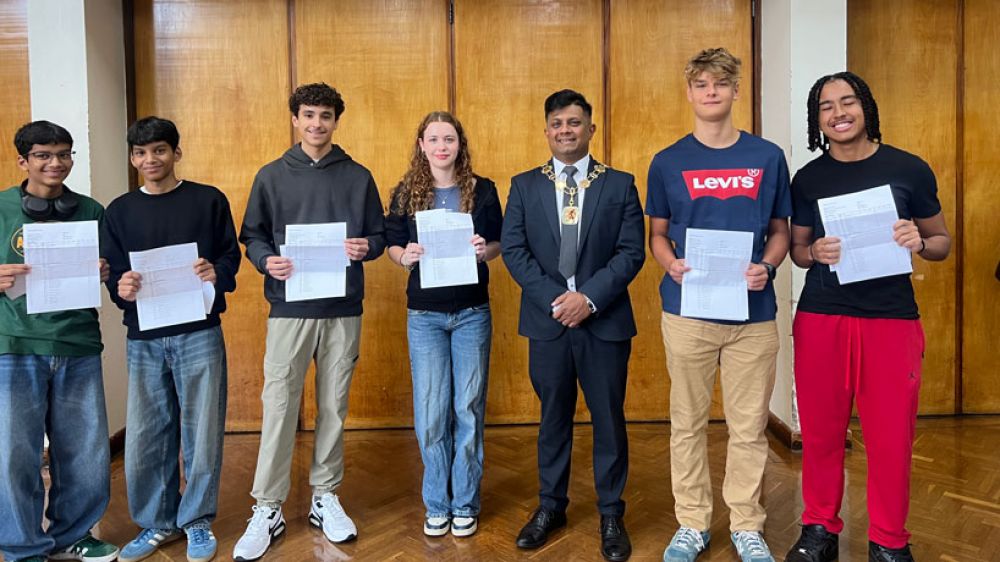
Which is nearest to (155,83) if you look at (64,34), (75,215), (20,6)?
(64,34)

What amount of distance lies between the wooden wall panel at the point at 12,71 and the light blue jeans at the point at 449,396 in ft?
10.4

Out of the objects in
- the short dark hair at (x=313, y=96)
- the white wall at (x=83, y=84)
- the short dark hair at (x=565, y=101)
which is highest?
the white wall at (x=83, y=84)

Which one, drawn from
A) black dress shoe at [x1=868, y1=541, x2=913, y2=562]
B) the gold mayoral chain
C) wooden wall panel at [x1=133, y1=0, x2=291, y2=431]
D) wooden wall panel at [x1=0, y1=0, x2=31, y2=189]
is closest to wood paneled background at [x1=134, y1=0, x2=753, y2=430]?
wooden wall panel at [x1=133, y1=0, x2=291, y2=431]

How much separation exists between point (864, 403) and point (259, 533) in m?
2.51

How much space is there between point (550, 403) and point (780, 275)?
2126mm

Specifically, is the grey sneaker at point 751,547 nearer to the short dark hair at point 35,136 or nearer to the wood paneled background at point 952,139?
the wood paneled background at point 952,139

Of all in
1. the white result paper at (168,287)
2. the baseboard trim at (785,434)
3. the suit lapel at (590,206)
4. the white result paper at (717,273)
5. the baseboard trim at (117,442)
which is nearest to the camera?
the white result paper at (717,273)

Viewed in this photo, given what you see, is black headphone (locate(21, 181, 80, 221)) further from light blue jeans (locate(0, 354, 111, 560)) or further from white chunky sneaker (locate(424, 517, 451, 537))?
white chunky sneaker (locate(424, 517, 451, 537))

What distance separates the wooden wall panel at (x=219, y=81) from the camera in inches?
171

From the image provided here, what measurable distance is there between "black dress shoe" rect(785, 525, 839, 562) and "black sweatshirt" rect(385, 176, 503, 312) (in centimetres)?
163

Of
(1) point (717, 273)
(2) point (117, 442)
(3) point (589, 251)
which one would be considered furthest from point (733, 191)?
(2) point (117, 442)

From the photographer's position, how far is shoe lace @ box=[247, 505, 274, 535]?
2814 mm

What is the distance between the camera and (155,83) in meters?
4.36

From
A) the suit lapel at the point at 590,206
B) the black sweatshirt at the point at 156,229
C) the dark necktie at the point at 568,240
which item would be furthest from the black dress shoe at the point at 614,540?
the black sweatshirt at the point at 156,229
